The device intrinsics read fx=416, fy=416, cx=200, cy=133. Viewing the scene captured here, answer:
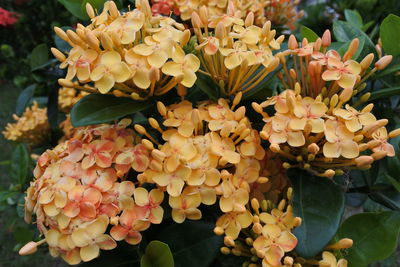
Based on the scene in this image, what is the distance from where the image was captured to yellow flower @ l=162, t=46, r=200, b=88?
2.20ft

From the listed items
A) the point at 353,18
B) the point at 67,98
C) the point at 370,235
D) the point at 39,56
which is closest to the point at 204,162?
Result: the point at 370,235

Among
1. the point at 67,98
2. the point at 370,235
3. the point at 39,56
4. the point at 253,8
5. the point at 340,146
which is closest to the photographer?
the point at 340,146

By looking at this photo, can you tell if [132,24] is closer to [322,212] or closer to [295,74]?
[295,74]

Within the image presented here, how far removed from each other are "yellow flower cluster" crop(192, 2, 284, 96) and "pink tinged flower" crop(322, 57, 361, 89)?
9 centimetres

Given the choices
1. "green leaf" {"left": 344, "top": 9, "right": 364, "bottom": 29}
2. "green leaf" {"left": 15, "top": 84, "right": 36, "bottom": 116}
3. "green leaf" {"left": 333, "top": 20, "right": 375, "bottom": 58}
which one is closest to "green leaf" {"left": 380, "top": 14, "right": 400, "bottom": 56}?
"green leaf" {"left": 333, "top": 20, "right": 375, "bottom": 58}

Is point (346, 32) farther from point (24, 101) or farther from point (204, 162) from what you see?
point (24, 101)

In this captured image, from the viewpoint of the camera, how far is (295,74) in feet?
2.44

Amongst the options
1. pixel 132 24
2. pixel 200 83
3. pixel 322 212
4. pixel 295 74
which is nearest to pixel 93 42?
pixel 132 24

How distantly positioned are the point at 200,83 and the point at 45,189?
32cm

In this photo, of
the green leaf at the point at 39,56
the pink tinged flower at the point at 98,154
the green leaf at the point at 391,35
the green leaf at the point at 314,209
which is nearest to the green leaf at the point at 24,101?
the green leaf at the point at 39,56

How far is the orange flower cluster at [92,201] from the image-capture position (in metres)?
0.65

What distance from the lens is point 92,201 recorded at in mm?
658

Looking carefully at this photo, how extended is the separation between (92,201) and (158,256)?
15 cm

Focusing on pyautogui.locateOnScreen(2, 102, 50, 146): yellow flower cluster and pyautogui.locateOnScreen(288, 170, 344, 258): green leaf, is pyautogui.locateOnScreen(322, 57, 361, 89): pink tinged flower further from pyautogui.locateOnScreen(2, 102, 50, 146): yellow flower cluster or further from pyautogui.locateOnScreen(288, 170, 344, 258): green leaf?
pyautogui.locateOnScreen(2, 102, 50, 146): yellow flower cluster
